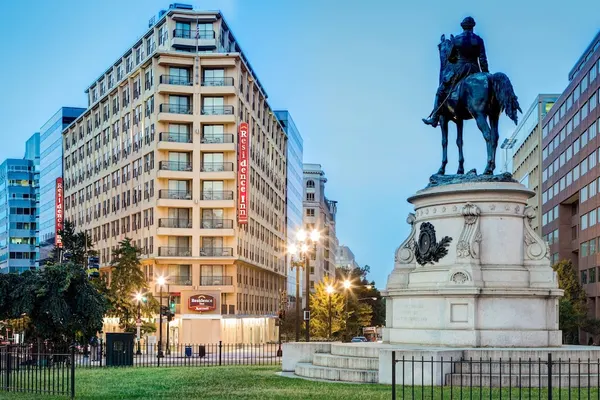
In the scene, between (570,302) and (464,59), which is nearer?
(464,59)

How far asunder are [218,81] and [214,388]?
193 feet

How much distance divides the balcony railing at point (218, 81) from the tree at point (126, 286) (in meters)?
18.2

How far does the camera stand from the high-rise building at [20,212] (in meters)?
159

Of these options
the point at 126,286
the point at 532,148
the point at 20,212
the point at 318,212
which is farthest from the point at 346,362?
the point at 20,212

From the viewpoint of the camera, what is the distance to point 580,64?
92438 millimetres

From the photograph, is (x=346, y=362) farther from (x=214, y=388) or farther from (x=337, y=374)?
(x=214, y=388)

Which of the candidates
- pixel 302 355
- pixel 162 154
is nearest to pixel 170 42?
pixel 162 154

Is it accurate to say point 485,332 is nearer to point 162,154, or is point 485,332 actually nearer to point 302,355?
point 302,355

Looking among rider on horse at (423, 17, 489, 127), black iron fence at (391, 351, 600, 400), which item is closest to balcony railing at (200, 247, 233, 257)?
rider on horse at (423, 17, 489, 127)

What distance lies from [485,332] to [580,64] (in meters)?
73.5

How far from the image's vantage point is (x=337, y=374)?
2420 cm

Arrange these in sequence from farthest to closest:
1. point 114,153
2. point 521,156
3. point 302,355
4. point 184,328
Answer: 1. point 521,156
2. point 114,153
3. point 184,328
4. point 302,355

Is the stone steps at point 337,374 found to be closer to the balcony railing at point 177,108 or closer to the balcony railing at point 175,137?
the balcony railing at point 175,137

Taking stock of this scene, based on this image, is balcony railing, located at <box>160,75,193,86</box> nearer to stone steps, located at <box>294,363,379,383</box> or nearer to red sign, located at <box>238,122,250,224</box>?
red sign, located at <box>238,122,250,224</box>
